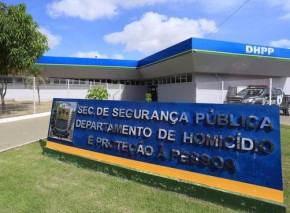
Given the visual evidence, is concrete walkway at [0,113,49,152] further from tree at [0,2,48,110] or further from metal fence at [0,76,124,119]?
tree at [0,2,48,110]

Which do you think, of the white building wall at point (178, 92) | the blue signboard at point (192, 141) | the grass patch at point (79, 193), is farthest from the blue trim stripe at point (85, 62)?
the grass patch at point (79, 193)

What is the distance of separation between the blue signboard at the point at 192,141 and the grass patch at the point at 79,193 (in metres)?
0.44

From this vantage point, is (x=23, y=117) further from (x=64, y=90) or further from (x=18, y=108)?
(x=64, y=90)

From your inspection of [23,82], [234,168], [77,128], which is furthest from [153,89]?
[234,168]

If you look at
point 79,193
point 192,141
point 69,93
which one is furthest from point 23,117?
point 192,141

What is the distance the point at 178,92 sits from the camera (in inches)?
1059

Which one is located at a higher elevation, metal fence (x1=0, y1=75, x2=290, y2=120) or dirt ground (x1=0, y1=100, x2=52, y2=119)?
metal fence (x1=0, y1=75, x2=290, y2=120)

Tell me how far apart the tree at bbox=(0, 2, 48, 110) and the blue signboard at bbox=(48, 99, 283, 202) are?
29.4 ft

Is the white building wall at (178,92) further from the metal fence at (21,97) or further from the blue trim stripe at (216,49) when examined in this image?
the metal fence at (21,97)

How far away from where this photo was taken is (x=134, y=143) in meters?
5.63

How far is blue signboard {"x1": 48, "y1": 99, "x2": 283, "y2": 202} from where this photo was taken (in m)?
4.09

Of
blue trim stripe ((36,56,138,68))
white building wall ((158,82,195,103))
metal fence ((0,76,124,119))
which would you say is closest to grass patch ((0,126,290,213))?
metal fence ((0,76,124,119))

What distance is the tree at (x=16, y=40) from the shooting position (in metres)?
13.7

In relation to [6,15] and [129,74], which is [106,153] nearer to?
[6,15]
